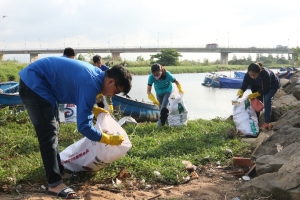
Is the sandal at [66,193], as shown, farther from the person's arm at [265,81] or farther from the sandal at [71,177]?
the person's arm at [265,81]

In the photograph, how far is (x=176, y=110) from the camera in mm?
6852

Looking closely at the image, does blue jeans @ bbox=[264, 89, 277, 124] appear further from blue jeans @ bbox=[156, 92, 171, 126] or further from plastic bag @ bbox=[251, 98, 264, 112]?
blue jeans @ bbox=[156, 92, 171, 126]

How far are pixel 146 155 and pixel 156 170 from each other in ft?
2.54

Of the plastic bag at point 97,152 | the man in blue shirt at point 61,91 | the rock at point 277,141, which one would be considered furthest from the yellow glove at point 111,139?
the rock at point 277,141

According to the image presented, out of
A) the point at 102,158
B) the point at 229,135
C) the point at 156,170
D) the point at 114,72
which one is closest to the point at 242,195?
the point at 156,170

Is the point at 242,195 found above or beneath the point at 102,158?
beneath

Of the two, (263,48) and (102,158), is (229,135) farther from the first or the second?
(263,48)

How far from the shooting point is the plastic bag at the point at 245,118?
6164 mm

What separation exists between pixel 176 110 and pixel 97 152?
140 inches

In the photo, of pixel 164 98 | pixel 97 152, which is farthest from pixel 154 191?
pixel 164 98

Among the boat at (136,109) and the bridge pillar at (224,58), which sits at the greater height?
the bridge pillar at (224,58)

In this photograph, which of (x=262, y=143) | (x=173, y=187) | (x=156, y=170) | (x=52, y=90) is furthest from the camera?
(x=262, y=143)

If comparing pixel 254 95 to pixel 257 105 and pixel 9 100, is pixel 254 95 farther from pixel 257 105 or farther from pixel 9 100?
pixel 9 100

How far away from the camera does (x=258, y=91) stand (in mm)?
6324
